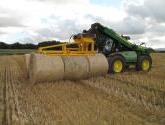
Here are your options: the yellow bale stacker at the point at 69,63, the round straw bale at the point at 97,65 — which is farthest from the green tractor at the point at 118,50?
the round straw bale at the point at 97,65

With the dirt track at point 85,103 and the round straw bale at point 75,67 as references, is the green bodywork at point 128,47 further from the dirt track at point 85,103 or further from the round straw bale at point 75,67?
the dirt track at point 85,103

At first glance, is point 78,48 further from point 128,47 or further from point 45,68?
point 45,68

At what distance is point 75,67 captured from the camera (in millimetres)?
14945

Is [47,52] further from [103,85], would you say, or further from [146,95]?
[146,95]

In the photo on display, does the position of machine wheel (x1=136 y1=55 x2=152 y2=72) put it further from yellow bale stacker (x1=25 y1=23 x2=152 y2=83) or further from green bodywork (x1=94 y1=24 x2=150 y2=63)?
green bodywork (x1=94 y1=24 x2=150 y2=63)

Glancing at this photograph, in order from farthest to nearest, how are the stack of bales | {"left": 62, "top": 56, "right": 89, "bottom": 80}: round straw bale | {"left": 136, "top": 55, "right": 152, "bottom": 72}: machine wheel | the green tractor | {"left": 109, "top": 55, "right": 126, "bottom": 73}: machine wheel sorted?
{"left": 136, "top": 55, "right": 152, "bottom": 72}: machine wheel
the green tractor
{"left": 109, "top": 55, "right": 126, "bottom": 73}: machine wheel
{"left": 62, "top": 56, "right": 89, "bottom": 80}: round straw bale
the stack of bales

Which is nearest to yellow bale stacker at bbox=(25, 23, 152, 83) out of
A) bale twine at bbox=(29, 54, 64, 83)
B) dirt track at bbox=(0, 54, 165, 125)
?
bale twine at bbox=(29, 54, 64, 83)

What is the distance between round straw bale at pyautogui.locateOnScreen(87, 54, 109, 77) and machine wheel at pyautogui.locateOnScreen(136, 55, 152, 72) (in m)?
2.79

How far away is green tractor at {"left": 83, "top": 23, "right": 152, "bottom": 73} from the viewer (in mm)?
17469

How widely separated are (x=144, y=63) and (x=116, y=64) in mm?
1810

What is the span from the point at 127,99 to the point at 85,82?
13.8ft

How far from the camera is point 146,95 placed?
1098 centimetres

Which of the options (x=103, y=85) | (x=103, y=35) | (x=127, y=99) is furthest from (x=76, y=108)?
(x=103, y=35)

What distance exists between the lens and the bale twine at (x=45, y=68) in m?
13.8
